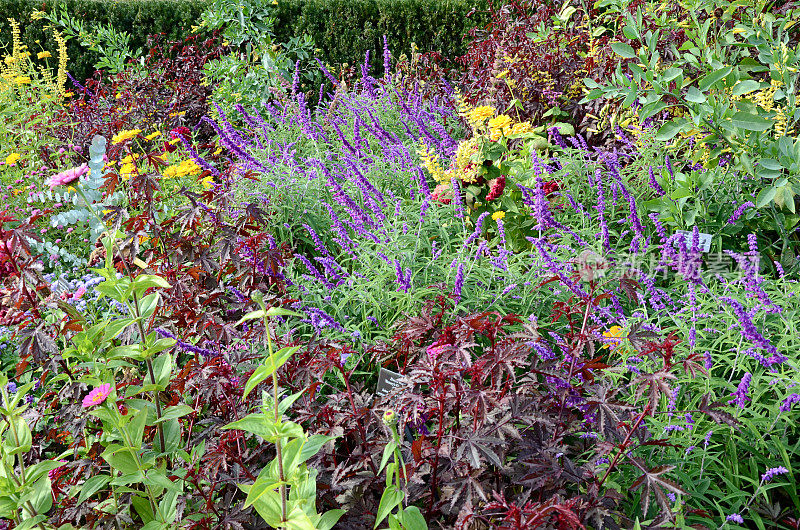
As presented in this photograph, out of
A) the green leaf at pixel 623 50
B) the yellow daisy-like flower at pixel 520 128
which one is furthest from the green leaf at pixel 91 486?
the yellow daisy-like flower at pixel 520 128

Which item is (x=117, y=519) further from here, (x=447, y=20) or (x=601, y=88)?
(x=447, y=20)

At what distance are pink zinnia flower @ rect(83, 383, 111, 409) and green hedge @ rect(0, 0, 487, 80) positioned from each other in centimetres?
657

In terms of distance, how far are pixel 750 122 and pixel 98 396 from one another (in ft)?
7.82

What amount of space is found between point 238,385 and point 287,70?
4908mm

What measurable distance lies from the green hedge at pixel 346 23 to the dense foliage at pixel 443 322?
3264 millimetres

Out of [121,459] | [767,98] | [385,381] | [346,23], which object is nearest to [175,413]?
[121,459]

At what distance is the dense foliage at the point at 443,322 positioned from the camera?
138 centimetres

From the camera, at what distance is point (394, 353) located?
1993 millimetres

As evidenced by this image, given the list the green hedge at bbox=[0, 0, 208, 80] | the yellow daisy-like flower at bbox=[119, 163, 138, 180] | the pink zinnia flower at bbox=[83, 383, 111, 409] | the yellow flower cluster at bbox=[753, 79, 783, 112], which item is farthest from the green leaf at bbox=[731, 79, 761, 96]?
the green hedge at bbox=[0, 0, 208, 80]

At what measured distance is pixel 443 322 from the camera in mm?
1982

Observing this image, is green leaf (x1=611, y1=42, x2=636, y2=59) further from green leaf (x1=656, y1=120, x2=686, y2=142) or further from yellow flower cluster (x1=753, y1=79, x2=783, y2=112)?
yellow flower cluster (x1=753, y1=79, x2=783, y2=112)

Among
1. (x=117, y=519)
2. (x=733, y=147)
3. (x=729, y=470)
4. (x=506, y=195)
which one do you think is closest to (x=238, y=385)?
(x=117, y=519)

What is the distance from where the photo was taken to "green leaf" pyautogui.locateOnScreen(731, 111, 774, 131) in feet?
7.61

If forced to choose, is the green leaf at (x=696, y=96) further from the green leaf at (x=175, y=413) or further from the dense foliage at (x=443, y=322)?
the green leaf at (x=175, y=413)
